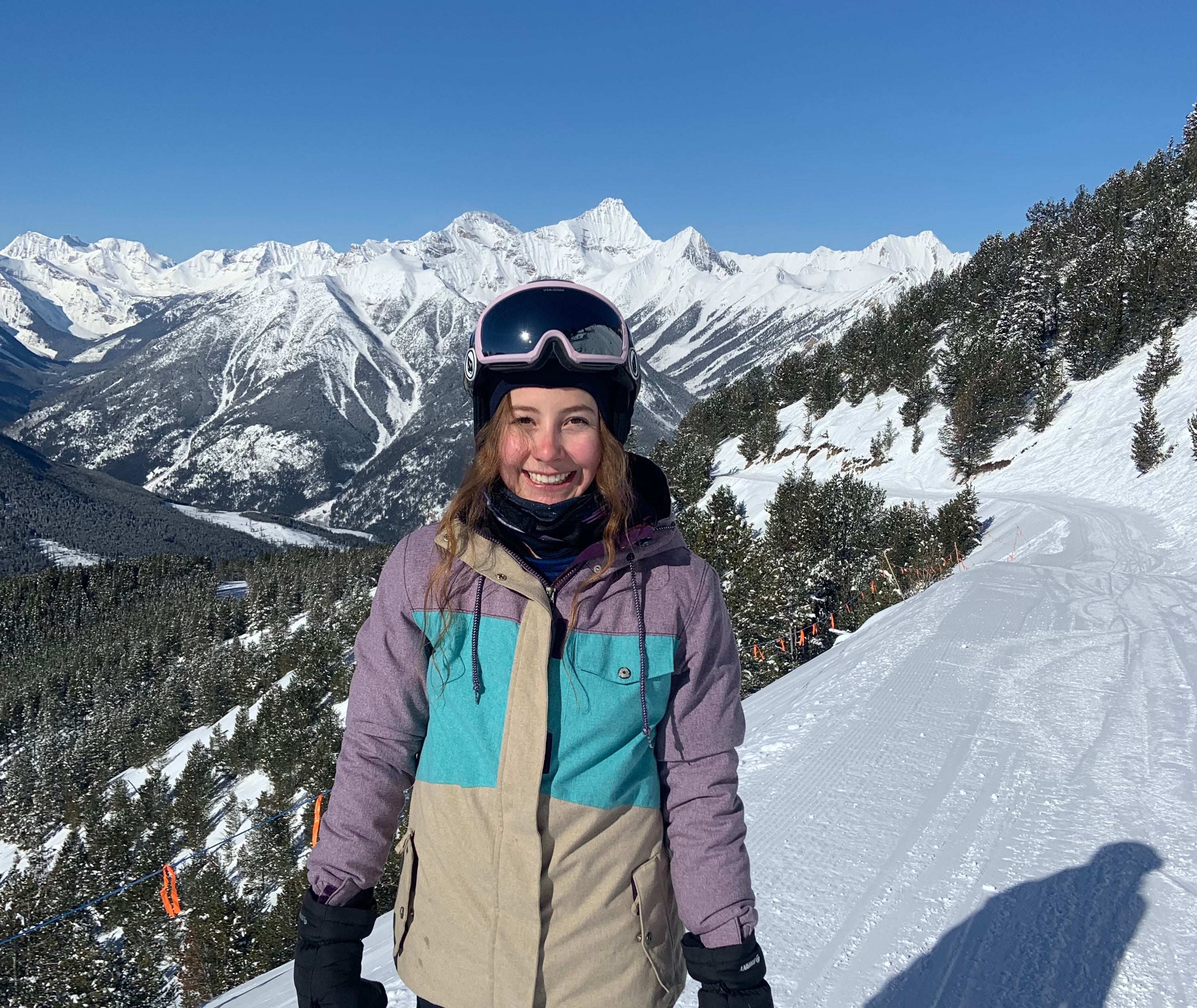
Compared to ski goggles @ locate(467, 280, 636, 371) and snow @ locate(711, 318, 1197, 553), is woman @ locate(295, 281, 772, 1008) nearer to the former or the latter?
ski goggles @ locate(467, 280, 636, 371)

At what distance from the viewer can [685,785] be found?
2.01 m

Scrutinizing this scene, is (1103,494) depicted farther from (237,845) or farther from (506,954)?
(237,845)

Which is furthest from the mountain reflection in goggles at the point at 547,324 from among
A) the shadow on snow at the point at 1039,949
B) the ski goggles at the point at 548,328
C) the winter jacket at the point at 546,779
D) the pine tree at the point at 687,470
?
the pine tree at the point at 687,470

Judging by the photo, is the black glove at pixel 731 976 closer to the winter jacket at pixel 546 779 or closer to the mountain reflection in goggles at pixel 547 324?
the winter jacket at pixel 546 779

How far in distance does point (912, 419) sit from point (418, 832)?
194ft

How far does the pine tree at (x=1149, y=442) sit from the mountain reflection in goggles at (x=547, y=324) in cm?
3897

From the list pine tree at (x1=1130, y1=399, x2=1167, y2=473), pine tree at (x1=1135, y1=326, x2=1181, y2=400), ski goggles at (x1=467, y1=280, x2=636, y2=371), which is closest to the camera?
ski goggles at (x1=467, y1=280, x2=636, y2=371)

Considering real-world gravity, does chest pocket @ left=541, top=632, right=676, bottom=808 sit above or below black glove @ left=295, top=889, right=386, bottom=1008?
above

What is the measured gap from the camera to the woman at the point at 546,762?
72.7 inches

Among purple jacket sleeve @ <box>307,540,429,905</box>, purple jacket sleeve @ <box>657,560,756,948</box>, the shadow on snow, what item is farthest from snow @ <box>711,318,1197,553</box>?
purple jacket sleeve @ <box>307,540,429,905</box>

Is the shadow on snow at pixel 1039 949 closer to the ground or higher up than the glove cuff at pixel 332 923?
closer to the ground

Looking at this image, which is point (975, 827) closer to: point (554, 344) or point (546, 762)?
point (546, 762)

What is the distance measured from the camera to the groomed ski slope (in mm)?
3590

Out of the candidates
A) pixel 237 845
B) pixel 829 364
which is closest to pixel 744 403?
pixel 829 364
